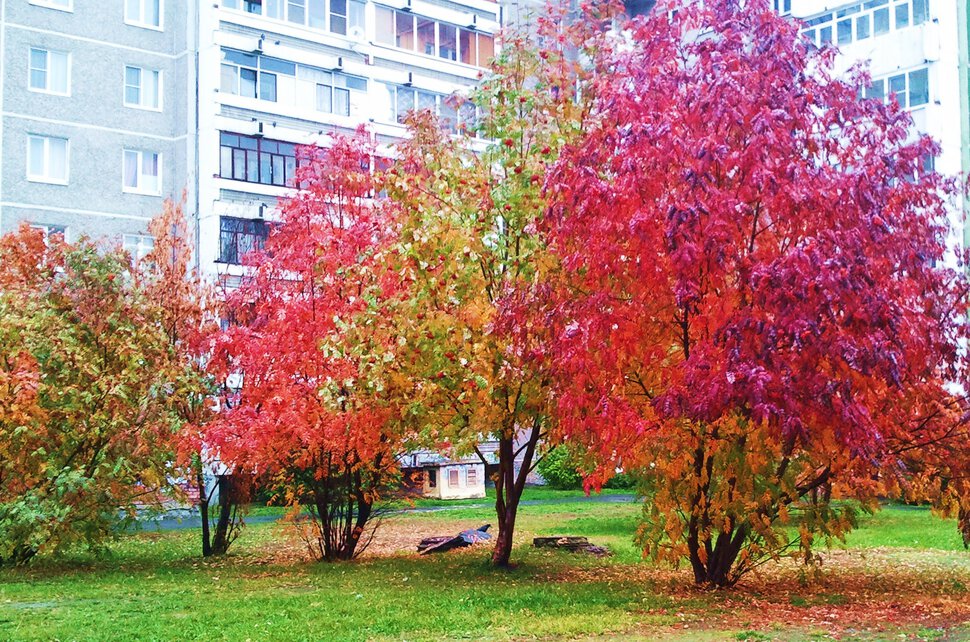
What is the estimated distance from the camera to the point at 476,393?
1788cm

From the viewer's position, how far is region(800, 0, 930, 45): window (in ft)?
131

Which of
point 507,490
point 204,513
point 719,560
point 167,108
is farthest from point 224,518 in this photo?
point 167,108

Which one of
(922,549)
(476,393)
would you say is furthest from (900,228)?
(922,549)

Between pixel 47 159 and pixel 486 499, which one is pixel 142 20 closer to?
pixel 47 159

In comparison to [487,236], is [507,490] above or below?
below

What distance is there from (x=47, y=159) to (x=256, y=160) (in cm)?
666

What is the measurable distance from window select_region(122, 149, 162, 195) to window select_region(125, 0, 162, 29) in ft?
14.4

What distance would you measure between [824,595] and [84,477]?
1236 centimetres

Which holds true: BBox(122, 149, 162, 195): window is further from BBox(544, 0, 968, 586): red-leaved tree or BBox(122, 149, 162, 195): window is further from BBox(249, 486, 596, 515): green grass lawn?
BBox(544, 0, 968, 586): red-leaved tree

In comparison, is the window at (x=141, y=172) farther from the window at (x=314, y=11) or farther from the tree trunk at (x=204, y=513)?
the tree trunk at (x=204, y=513)

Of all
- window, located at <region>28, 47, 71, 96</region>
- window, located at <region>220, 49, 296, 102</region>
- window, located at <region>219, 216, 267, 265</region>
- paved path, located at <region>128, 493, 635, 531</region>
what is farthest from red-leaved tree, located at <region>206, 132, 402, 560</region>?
A: window, located at <region>28, 47, 71, 96</region>

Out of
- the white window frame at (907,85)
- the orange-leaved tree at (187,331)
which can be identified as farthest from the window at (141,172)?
the white window frame at (907,85)

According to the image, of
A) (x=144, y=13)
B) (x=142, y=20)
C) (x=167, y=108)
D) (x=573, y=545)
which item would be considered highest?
(x=144, y=13)

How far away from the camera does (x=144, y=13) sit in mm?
41188
